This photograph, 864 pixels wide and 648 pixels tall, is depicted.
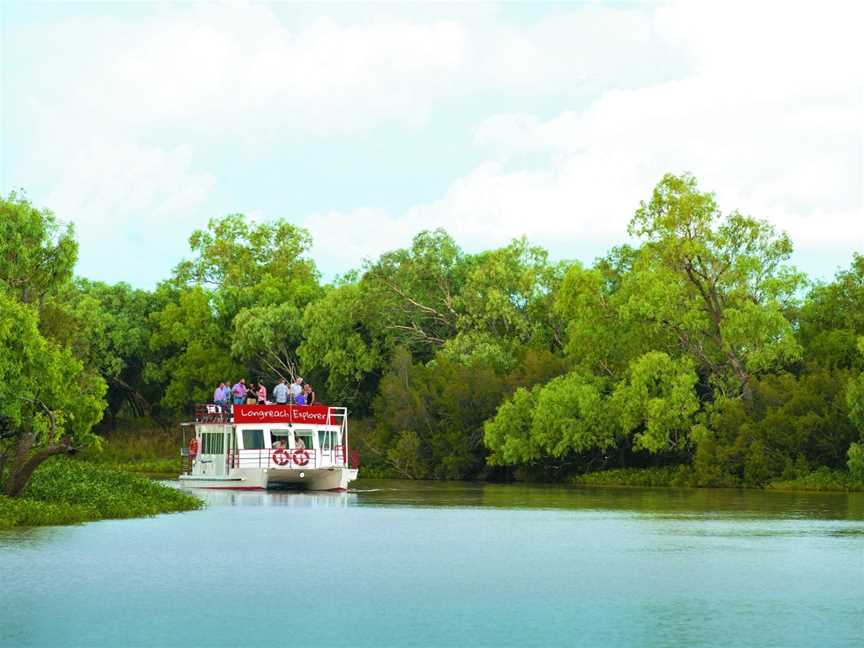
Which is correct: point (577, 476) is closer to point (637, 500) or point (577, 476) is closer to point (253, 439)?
point (637, 500)

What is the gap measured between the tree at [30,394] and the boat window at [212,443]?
2258 cm

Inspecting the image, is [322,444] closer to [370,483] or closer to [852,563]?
[370,483]

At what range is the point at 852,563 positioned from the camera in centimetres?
2950

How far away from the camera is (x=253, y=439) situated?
59500mm

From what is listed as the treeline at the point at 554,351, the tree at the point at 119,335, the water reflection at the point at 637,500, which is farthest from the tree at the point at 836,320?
the tree at the point at 119,335

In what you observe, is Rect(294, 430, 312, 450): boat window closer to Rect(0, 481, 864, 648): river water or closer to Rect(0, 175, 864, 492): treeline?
Rect(0, 175, 864, 492): treeline

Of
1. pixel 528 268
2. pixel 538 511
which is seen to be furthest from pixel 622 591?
pixel 528 268

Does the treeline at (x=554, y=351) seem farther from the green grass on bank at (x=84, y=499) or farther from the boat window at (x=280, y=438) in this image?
the boat window at (x=280, y=438)

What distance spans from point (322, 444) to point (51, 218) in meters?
14.3

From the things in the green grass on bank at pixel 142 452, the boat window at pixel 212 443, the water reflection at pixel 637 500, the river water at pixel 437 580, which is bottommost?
the river water at pixel 437 580

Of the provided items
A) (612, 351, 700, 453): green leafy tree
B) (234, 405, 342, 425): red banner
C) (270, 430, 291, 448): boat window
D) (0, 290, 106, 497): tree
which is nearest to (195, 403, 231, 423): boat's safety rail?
(234, 405, 342, 425): red banner

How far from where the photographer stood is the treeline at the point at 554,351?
6291 centimetres

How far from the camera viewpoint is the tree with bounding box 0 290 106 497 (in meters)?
36.3

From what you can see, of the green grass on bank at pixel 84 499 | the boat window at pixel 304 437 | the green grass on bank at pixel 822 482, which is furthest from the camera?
the green grass on bank at pixel 822 482
